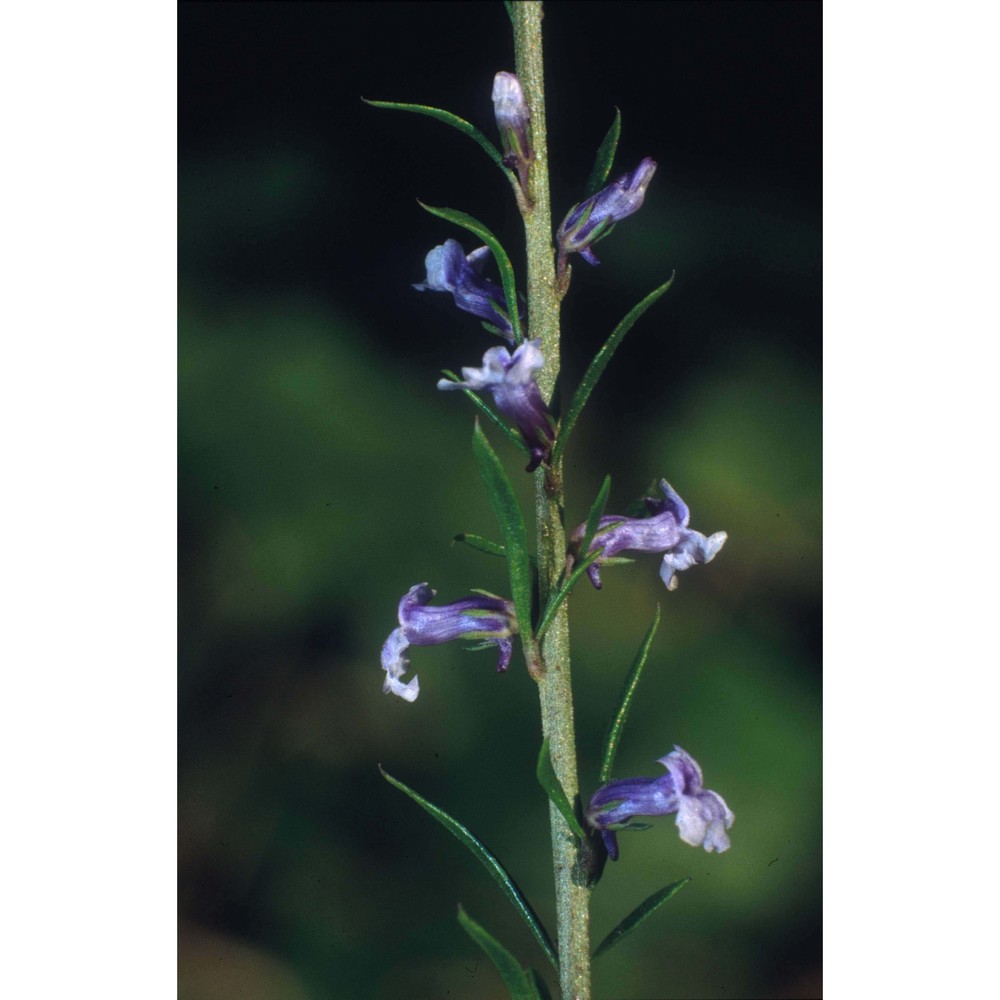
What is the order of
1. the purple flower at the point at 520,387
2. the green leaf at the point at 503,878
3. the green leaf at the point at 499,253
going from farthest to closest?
the green leaf at the point at 503,878, the green leaf at the point at 499,253, the purple flower at the point at 520,387

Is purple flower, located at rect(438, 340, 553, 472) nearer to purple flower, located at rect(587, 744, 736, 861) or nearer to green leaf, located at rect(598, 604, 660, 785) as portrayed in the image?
green leaf, located at rect(598, 604, 660, 785)

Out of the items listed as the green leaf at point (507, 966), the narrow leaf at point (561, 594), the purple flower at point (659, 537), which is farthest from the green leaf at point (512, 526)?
the green leaf at point (507, 966)

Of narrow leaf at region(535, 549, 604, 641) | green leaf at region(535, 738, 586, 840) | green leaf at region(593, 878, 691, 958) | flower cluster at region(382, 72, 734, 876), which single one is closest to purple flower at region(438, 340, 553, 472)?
flower cluster at region(382, 72, 734, 876)

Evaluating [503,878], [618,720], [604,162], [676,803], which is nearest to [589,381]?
[604,162]

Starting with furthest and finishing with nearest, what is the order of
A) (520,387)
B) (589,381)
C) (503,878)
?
(503,878)
(589,381)
(520,387)

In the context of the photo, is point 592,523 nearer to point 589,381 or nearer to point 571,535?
point 571,535

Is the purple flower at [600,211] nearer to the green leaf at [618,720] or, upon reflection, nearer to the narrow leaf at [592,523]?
the narrow leaf at [592,523]
